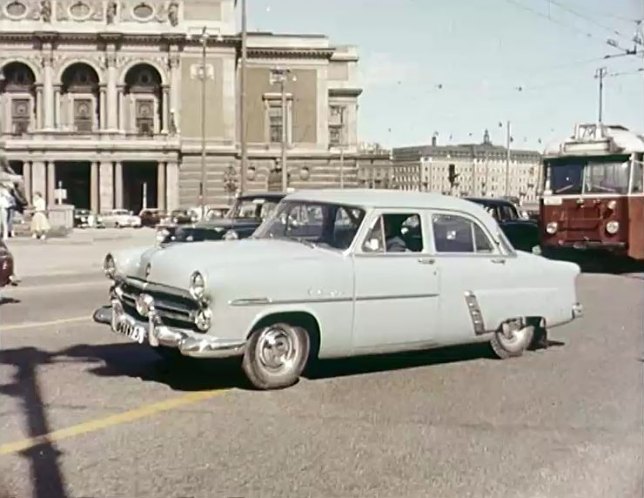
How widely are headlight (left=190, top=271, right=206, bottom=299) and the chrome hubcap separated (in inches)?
25.6

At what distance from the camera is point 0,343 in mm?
9469

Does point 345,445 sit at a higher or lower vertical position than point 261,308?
lower

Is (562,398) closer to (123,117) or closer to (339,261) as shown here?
(339,261)

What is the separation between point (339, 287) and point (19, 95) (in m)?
84.2

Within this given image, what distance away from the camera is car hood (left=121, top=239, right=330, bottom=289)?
7.11 meters

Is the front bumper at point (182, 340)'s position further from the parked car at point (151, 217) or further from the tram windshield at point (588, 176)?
the parked car at point (151, 217)

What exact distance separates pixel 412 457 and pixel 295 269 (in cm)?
215

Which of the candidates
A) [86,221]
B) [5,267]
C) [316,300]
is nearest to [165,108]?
[86,221]

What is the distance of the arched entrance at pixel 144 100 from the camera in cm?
8575

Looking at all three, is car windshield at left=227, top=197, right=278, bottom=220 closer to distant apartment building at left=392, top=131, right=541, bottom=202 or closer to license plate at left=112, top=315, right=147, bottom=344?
license plate at left=112, top=315, right=147, bottom=344

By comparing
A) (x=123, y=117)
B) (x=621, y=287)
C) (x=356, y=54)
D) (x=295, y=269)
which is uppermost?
(x=356, y=54)

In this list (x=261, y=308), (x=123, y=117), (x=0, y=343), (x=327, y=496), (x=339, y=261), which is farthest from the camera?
(x=123, y=117)

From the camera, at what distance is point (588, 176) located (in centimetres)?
2042

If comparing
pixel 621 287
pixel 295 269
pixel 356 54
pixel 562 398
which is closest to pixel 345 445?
pixel 295 269
